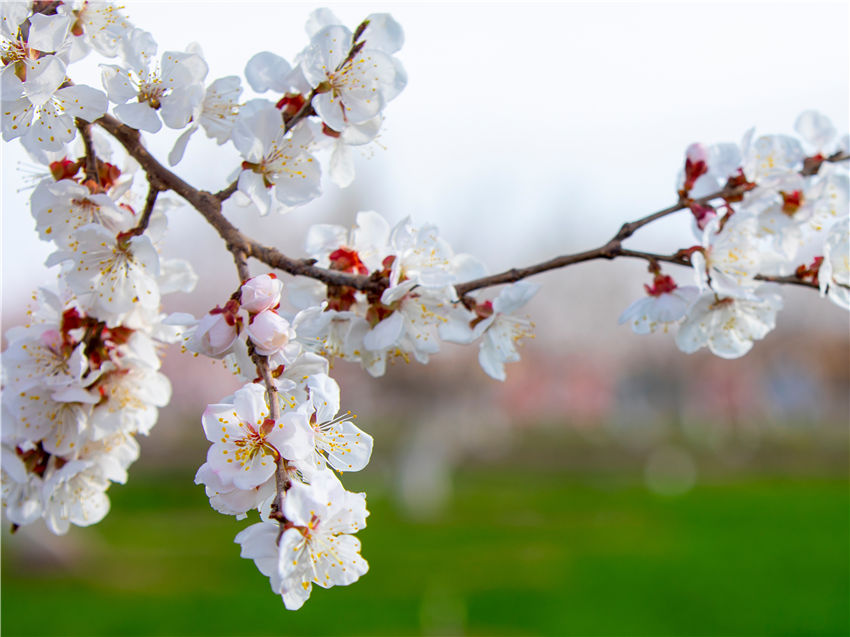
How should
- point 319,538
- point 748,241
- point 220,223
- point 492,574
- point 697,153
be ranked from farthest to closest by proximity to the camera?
point 492,574 < point 697,153 < point 748,241 < point 220,223 < point 319,538

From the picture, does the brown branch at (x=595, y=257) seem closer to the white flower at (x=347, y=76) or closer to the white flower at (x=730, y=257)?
the white flower at (x=730, y=257)

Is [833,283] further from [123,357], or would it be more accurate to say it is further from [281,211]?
[123,357]

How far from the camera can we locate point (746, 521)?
→ 391 inches

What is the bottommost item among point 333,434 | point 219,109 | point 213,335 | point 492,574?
point 333,434

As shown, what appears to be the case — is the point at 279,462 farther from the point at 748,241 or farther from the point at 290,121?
the point at 748,241

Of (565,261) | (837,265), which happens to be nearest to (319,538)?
(565,261)

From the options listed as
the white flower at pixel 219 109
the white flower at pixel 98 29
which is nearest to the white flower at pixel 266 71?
the white flower at pixel 219 109

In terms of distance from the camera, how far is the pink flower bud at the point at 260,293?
895mm

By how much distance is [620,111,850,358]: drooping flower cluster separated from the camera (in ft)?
3.65

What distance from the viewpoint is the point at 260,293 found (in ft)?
2.93

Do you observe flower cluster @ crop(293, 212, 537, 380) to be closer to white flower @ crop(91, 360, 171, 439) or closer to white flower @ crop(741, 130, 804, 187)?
white flower @ crop(91, 360, 171, 439)

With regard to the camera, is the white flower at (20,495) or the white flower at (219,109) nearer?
the white flower at (219,109)

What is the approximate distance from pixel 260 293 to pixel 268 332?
0.04m

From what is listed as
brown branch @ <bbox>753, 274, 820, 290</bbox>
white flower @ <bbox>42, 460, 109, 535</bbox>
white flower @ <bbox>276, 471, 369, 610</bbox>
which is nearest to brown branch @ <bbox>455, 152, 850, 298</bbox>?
brown branch @ <bbox>753, 274, 820, 290</bbox>
